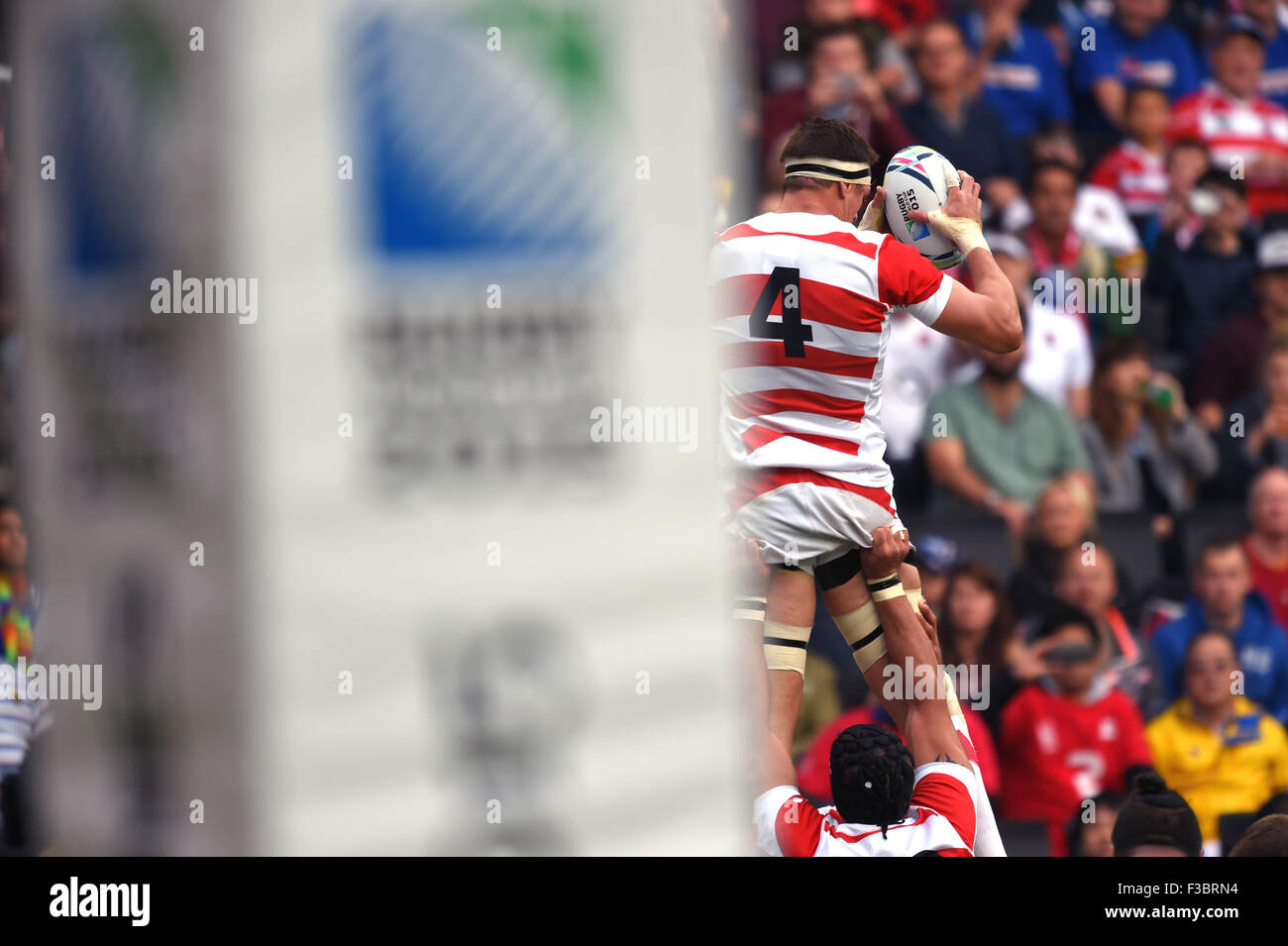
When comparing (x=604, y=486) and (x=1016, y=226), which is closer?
(x=604, y=486)

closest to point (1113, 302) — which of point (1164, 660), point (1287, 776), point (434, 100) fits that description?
point (1164, 660)

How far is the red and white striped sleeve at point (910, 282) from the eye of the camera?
4.25 m

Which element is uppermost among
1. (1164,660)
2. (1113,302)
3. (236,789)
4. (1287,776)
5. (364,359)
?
(1113,302)

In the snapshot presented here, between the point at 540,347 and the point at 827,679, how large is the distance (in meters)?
4.78

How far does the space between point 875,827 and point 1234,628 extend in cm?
315

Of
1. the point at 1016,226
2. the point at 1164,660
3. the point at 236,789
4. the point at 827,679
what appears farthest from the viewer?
the point at 1016,226

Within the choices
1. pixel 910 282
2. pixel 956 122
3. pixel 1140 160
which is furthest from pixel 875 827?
pixel 1140 160

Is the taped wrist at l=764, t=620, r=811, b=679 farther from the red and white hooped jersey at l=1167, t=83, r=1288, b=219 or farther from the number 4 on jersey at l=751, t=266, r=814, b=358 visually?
the red and white hooped jersey at l=1167, t=83, r=1288, b=219

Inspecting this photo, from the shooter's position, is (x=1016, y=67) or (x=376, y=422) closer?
(x=376, y=422)

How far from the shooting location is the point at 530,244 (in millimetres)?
1315

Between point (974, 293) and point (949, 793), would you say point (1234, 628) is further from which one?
point (974, 293)

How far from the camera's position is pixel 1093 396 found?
7.25 m
